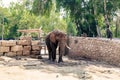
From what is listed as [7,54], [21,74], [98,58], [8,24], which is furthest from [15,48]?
[8,24]

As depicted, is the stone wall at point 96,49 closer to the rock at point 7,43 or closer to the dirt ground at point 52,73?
the dirt ground at point 52,73

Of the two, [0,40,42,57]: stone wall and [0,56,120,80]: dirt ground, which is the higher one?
[0,40,42,57]: stone wall

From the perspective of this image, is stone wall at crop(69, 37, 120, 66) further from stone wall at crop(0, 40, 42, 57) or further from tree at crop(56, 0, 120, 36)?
tree at crop(56, 0, 120, 36)

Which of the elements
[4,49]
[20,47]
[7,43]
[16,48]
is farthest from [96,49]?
[4,49]

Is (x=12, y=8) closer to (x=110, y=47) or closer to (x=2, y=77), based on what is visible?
(x=110, y=47)

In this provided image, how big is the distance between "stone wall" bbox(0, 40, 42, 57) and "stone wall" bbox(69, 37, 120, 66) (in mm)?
2644

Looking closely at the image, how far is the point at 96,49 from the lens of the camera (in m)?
15.5

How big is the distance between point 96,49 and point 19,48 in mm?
4717

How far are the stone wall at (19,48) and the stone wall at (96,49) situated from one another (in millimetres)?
2644

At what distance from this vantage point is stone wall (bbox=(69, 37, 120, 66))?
1369 cm

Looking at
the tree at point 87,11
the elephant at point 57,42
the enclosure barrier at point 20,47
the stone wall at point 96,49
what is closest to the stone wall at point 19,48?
the enclosure barrier at point 20,47

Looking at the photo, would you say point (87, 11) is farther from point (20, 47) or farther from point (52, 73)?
point (52, 73)

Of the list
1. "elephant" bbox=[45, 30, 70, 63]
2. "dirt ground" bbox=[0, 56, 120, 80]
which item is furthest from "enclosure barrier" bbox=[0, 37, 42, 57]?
"dirt ground" bbox=[0, 56, 120, 80]

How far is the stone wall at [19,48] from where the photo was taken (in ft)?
53.0
